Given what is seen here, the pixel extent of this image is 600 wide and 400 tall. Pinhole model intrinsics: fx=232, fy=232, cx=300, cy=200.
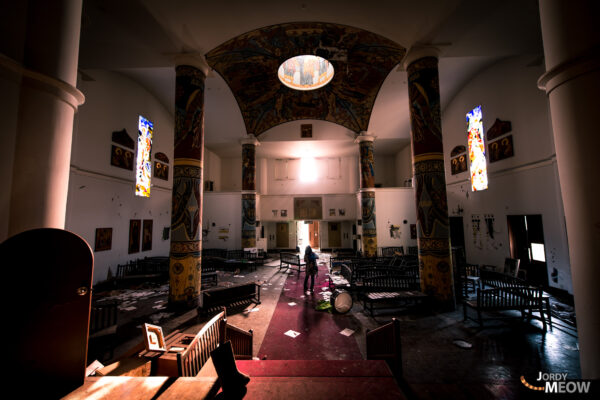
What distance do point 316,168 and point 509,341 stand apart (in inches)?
594

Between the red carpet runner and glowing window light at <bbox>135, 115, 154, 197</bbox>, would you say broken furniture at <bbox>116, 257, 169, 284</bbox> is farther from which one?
the red carpet runner

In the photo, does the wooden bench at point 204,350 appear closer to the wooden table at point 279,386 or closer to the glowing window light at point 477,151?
the wooden table at point 279,386

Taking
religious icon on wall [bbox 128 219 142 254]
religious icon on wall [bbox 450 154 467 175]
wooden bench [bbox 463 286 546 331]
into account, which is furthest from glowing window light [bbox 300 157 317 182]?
wooden bench [bbox 463 286 546 331]

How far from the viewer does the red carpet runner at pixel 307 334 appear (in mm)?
3848

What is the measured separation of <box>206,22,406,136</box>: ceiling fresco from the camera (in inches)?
273

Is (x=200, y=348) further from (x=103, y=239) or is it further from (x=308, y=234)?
(x=308, y=234)

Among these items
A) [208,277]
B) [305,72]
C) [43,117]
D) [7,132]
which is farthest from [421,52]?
[208,277]

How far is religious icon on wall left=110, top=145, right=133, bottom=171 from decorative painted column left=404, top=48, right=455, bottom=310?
418 inches

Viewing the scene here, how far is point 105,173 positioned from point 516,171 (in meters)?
14.7

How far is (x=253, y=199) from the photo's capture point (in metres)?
13.2

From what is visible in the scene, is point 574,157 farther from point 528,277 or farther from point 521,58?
point 521,58

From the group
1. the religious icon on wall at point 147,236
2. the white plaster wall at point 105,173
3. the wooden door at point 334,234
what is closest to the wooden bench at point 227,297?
the white plaster wall at point 105,173

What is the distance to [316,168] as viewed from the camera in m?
18.2

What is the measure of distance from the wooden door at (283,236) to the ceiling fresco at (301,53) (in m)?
8.33
